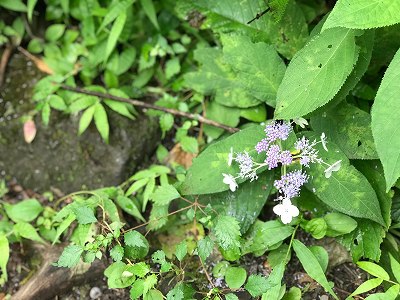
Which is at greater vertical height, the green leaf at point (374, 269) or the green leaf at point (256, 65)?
the green leaf at point (256, 65)

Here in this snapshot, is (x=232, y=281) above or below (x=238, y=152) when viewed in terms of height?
below

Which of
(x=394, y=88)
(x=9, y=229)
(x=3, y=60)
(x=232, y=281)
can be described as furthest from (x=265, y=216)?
(x=3, y=60)

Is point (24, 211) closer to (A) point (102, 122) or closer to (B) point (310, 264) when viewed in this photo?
(A) point (102, 122)

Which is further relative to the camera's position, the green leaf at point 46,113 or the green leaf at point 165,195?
the green leaf at point 46,113

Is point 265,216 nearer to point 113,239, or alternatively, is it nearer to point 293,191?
point 293,191

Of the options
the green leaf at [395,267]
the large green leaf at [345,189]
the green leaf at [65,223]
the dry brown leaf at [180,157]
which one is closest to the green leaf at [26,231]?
the green leaf at [65,223]

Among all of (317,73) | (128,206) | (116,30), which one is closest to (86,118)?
(116,30)

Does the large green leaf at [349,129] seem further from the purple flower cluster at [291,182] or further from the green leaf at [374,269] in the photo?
the green leaf at [374,269]
